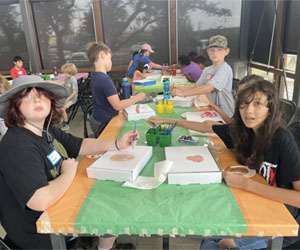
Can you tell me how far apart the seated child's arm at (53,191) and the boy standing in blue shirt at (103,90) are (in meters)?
1.08

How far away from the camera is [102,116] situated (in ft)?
7.55

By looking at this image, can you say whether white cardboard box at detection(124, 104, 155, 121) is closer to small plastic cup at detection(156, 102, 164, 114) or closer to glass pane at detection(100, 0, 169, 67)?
small plastic cup at detection(156, 102, 164, 114)

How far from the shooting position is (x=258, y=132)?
1.23 m

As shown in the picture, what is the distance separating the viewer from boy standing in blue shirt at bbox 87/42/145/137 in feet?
Result: 7.09

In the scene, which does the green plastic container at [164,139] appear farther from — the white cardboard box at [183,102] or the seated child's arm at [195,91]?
the white cardboard box at [183,102]

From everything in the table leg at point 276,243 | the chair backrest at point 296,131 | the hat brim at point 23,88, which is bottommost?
the table leg at point 276,243

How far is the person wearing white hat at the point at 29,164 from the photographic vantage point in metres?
0.94

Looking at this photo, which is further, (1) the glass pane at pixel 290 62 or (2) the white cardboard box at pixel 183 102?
(1) the glass pane at pixel 290 62

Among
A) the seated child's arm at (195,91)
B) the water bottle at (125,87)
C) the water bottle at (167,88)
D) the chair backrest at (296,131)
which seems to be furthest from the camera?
the water bottle at (125,87)

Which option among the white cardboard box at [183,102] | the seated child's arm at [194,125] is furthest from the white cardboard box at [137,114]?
the white cardboard box at [183,102]

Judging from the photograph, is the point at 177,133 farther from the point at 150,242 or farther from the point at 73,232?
the point at 73,232

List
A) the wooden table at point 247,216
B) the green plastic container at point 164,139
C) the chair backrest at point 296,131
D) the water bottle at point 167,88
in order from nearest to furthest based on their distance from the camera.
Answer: the wooden table at point 247,216 < the chair backrest at point 296,131 < the green plastic container at point 164,139 < the water bottle at point 167,88

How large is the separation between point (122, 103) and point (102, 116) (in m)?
0.26

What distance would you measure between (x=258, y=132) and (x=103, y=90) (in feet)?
4.55
